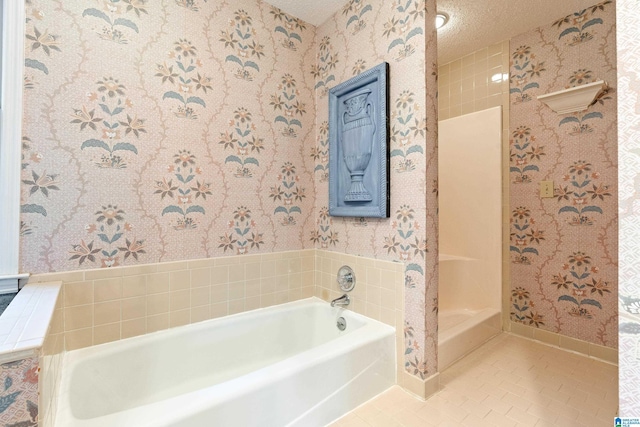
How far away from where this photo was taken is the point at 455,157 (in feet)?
8.29

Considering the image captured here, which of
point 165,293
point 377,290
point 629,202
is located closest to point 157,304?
point 165,293

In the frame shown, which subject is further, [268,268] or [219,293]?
[268,268]

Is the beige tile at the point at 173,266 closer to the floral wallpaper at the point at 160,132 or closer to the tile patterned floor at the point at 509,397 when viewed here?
the floral wallpaper at the point at 160,132

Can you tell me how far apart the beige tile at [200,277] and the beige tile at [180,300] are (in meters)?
0.05

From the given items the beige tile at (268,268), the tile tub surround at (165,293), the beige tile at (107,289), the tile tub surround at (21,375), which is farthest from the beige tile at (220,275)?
the tile tub surround at (21,375)

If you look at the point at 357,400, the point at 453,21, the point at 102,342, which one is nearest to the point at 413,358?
the point at 357,400

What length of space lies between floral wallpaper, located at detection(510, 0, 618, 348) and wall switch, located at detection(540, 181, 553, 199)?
0.10 ft

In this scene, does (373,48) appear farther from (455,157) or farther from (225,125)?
(455,157)

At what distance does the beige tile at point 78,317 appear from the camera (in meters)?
1.22

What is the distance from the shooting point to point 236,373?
155 centimetres

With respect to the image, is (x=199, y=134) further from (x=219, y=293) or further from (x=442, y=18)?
(x=442, y=18)

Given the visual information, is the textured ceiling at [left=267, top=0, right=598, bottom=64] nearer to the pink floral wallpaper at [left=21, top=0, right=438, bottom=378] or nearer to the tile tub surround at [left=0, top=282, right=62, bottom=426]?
the pink floral wallpaper at [left=21, top=0, right=438, bottom=378]

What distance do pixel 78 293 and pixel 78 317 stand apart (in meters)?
0.11

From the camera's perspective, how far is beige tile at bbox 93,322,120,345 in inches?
50.3
